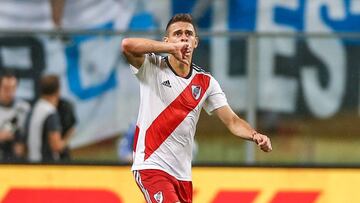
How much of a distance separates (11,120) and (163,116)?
3.50 m

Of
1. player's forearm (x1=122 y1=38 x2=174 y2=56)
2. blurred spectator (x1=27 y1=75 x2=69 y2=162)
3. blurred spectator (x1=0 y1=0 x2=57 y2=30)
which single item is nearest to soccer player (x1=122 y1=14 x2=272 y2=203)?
player's forearm (x1=122 y1=38 x2=174 y2=56)

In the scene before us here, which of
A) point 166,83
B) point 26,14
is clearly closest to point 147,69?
point 166,83

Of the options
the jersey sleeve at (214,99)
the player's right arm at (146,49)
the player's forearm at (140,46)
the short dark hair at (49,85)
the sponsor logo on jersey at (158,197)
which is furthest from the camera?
the short dark hair at (49,85)

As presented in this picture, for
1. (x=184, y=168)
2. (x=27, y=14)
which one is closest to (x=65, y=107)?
(x=27, y=14)

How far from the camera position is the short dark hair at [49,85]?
1141 cm

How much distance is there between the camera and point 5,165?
1079 centimetres

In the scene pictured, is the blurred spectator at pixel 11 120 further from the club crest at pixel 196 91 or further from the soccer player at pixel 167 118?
the club crest at pixel 196 91

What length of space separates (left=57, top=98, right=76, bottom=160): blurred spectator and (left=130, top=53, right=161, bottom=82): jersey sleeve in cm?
340

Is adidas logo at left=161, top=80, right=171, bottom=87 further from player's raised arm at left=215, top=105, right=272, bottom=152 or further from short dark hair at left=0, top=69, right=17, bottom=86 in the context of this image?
short dark hair at left=0, top=69, right=17, bottom=86

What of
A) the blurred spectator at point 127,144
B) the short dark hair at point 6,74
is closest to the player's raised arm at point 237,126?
the blurred spectator at point 127,144

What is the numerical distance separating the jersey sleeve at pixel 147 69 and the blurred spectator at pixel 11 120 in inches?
132

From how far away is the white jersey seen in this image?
26.6ft

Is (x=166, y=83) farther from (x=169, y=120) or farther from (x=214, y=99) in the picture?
(x=214, y=99)

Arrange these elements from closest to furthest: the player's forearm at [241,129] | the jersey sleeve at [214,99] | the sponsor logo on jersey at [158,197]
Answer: the sponsor logo on jersey at [158,197] → the player's forearm at [241,129] → the jersey sleeve at [214,99]
